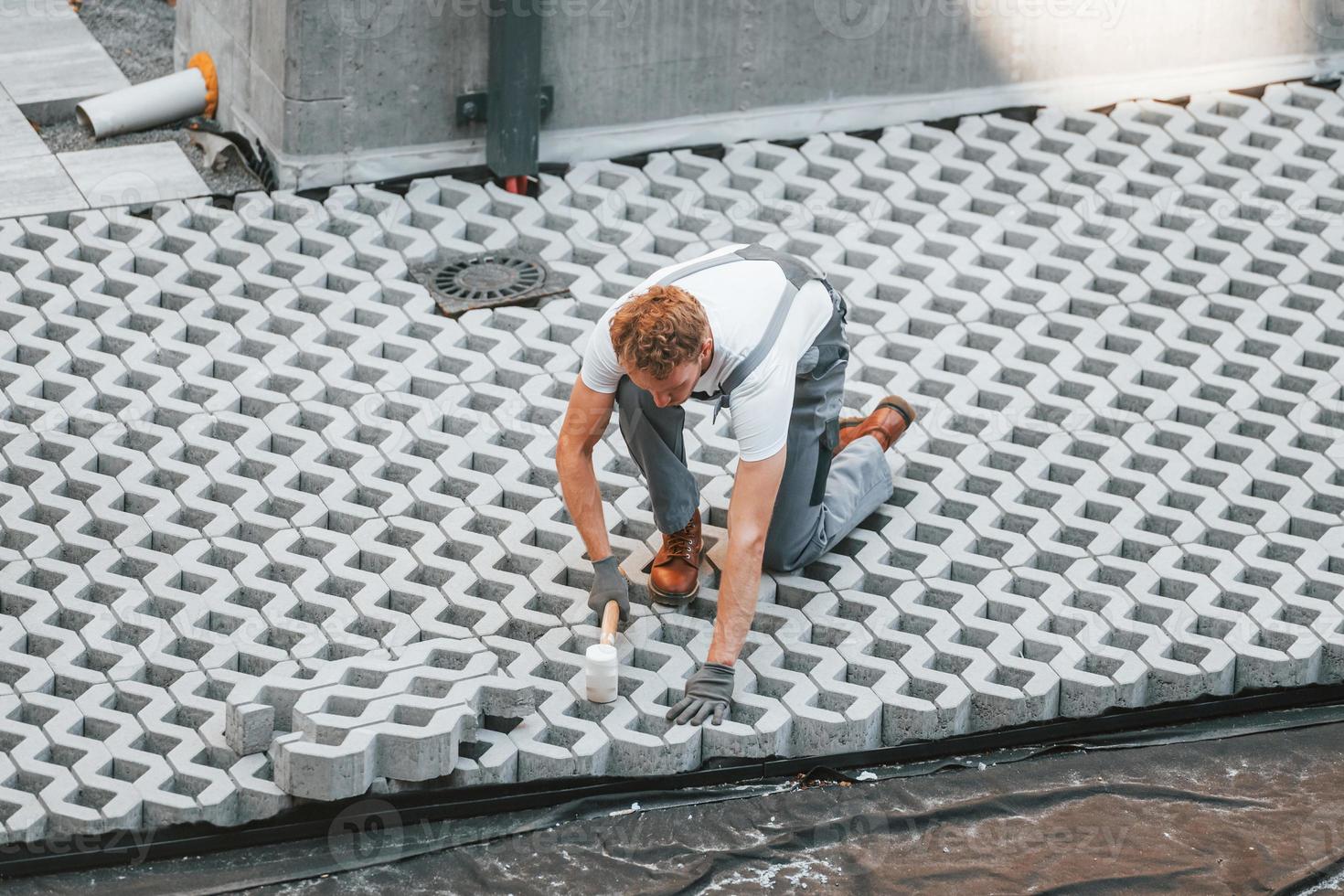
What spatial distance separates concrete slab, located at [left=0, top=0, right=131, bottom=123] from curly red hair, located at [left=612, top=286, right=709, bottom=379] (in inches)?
184

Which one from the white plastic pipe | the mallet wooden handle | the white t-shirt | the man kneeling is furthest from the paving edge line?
the white plastic pipe

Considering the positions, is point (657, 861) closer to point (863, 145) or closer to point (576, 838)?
point (576, 838)

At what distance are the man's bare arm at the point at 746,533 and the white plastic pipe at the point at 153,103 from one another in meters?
4.30

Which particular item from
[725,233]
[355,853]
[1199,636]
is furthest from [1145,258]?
[355,853]

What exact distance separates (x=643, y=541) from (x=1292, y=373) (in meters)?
2.65

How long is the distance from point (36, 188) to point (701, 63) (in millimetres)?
2882

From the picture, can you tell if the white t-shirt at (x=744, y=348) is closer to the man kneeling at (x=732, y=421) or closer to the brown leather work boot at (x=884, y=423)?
the man kneeling at (x=732, y=421)

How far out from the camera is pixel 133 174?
8.32 metres

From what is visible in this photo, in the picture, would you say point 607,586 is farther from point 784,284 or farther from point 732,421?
point 784,284

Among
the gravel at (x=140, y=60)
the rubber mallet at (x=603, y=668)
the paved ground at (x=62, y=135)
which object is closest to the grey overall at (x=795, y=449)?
the rubber mallet at (x=603, y=668)

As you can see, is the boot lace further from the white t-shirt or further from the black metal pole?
the black metal pole

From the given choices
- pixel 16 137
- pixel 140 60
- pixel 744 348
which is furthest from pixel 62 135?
pixel 744 348

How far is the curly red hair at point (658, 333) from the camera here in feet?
16.8

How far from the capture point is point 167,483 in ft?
21.6
